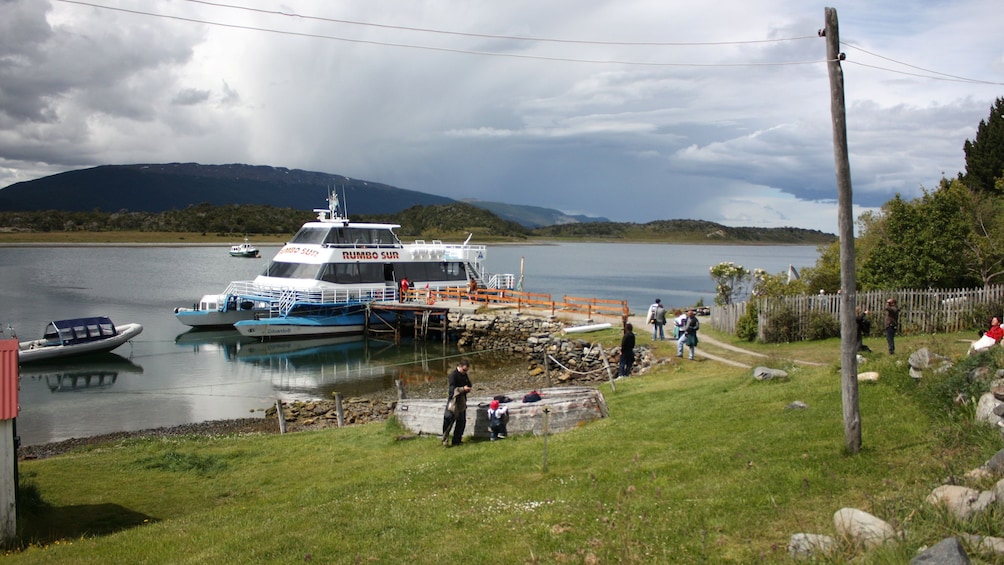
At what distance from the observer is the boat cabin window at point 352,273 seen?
39406 mm

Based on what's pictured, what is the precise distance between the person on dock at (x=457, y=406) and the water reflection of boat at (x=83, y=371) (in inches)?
804

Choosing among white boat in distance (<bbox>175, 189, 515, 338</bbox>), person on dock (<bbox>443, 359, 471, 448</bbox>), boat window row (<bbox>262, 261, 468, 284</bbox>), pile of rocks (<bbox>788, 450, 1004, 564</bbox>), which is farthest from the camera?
boat window row (<bbox>262, 261, 468, 284</bbox>)

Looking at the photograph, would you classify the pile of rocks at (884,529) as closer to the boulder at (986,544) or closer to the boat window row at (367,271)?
the boulder at (986,544)

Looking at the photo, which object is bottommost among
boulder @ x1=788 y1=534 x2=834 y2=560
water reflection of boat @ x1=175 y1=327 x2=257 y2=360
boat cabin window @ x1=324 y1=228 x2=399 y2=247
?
water reflection of boat @ x1=175 y1=327 x2=257 y2=360

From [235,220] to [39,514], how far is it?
158670mm

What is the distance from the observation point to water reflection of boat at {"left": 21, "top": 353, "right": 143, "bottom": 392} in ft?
90.4

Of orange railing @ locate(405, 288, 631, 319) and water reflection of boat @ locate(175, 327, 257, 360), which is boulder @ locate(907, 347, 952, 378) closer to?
orange railing @ locate(405, 288, 631, 319)

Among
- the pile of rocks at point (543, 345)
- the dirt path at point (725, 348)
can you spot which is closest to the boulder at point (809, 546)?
the dirt path at point (725, 348)

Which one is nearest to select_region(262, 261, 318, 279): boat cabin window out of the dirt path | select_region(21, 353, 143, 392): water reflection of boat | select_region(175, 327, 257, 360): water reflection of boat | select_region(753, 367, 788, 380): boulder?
select_region(175, 327, 257, 360): water reflection of boat

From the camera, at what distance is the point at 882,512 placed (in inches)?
246

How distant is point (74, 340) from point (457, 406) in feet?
87.8

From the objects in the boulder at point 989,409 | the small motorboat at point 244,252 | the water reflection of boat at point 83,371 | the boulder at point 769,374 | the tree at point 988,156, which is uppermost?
the tree at point 988,156

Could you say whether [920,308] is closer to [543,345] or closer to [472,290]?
[543,345]

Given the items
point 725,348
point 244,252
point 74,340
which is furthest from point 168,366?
point 244,252
